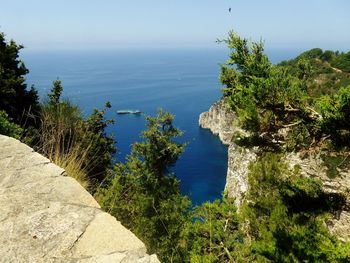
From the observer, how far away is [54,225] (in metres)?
3.38

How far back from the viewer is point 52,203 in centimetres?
369

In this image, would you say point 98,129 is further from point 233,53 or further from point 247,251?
point 233,53

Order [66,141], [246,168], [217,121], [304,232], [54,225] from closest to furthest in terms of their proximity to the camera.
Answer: [54,225] → [304,232] → [66,141] → [246,168] → [217,121]

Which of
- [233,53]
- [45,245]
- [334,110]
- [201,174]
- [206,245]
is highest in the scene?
[233,53]

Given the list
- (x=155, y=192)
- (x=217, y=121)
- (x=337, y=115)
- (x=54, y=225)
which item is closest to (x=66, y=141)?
(x=54, y=225)

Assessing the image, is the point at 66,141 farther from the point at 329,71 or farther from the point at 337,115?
→ the point at 329,71

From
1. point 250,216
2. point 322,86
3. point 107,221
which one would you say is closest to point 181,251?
point 250,216

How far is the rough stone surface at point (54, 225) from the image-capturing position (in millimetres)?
3053

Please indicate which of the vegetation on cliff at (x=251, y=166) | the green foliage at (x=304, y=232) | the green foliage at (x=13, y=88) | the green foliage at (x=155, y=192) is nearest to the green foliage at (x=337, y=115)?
the vegetation on cliff at (x=251, y=166)

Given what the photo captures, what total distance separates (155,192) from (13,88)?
1095 centimetres

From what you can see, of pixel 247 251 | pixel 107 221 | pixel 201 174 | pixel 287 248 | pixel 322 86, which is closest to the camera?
pixel 107 221

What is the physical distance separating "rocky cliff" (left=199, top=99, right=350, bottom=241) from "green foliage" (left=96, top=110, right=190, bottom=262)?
3220 millimetres

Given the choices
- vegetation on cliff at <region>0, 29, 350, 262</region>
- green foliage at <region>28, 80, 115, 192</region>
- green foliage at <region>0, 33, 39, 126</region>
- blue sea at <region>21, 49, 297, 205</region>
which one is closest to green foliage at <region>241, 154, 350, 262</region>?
vegetation on cliff at <region>0, 29, 350, 262</region>

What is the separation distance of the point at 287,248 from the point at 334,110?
3.44m
